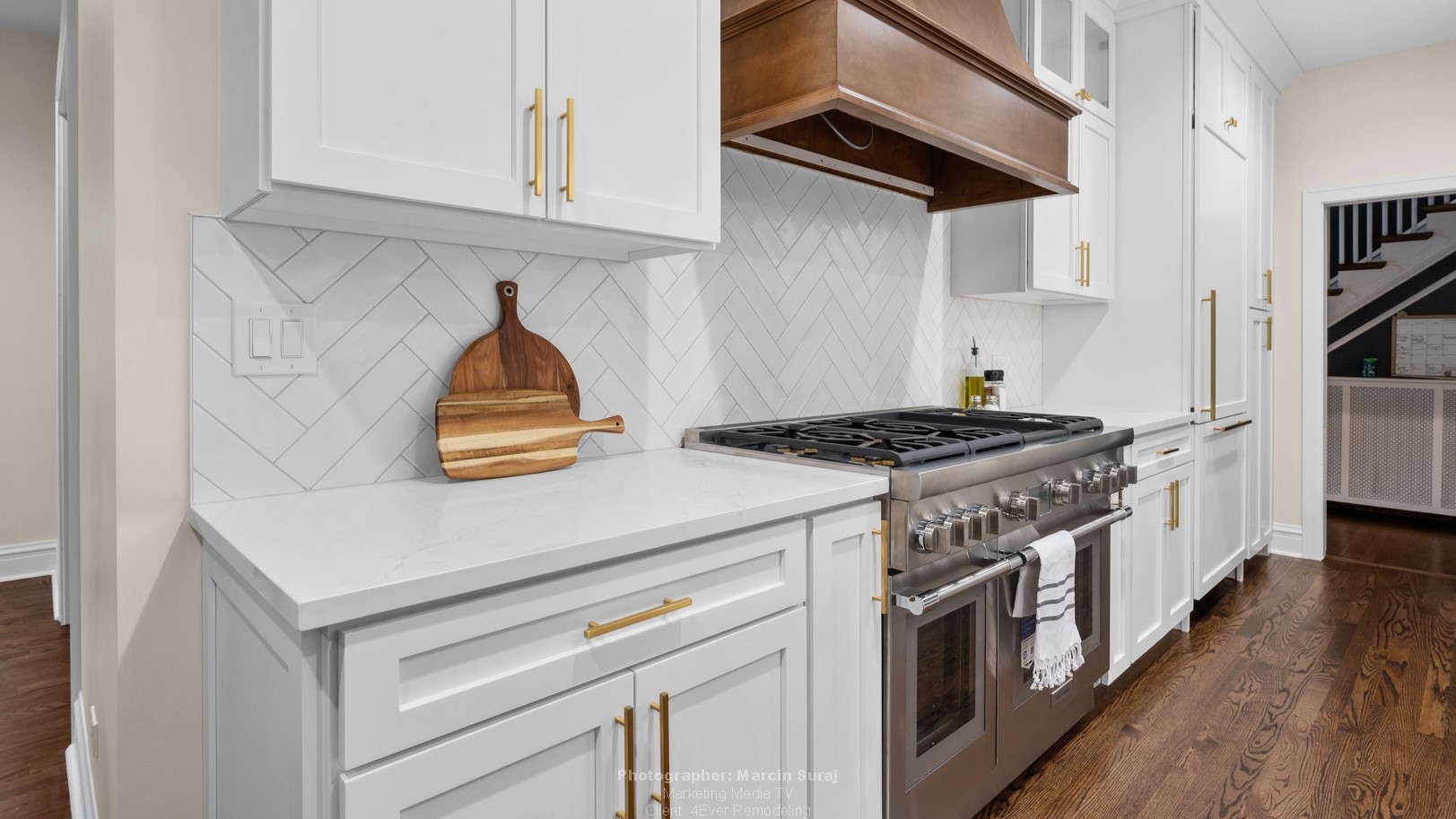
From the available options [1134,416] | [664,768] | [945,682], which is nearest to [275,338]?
[664,768]

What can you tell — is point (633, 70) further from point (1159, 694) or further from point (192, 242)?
point (1159, 694)

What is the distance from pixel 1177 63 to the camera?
2969mm

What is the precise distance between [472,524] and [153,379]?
0.59 metres

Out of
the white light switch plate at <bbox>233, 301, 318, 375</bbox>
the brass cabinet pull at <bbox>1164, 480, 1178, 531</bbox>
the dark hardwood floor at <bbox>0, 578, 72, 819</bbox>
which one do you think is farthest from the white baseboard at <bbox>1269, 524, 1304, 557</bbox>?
the dark hardwood floor at <bbox>0, 578, 72, 819</bbox>

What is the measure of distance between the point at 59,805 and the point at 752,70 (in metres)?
2.37

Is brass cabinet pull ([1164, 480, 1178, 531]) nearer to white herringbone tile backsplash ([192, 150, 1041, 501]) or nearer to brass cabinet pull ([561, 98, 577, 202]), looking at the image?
white herringbone tile backsplash ([192, 150, 1041, 501])

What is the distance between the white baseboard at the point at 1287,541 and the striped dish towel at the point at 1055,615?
3274mm

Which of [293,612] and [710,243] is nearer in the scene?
A: [293,612]

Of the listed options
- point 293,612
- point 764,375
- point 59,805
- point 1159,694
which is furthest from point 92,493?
point 1159,694

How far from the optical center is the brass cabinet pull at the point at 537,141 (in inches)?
49.4

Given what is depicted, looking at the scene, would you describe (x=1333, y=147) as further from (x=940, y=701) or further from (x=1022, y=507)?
(x=940, y=701)

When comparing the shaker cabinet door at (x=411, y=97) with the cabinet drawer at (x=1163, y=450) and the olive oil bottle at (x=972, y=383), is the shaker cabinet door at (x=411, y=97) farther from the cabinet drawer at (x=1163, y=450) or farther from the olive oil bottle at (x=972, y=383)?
the cabinet drawer at (x=1163, y=450)

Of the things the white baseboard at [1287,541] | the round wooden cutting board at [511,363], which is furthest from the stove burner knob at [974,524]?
the white baseboard at [1287,541]

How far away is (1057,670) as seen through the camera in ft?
5.96
